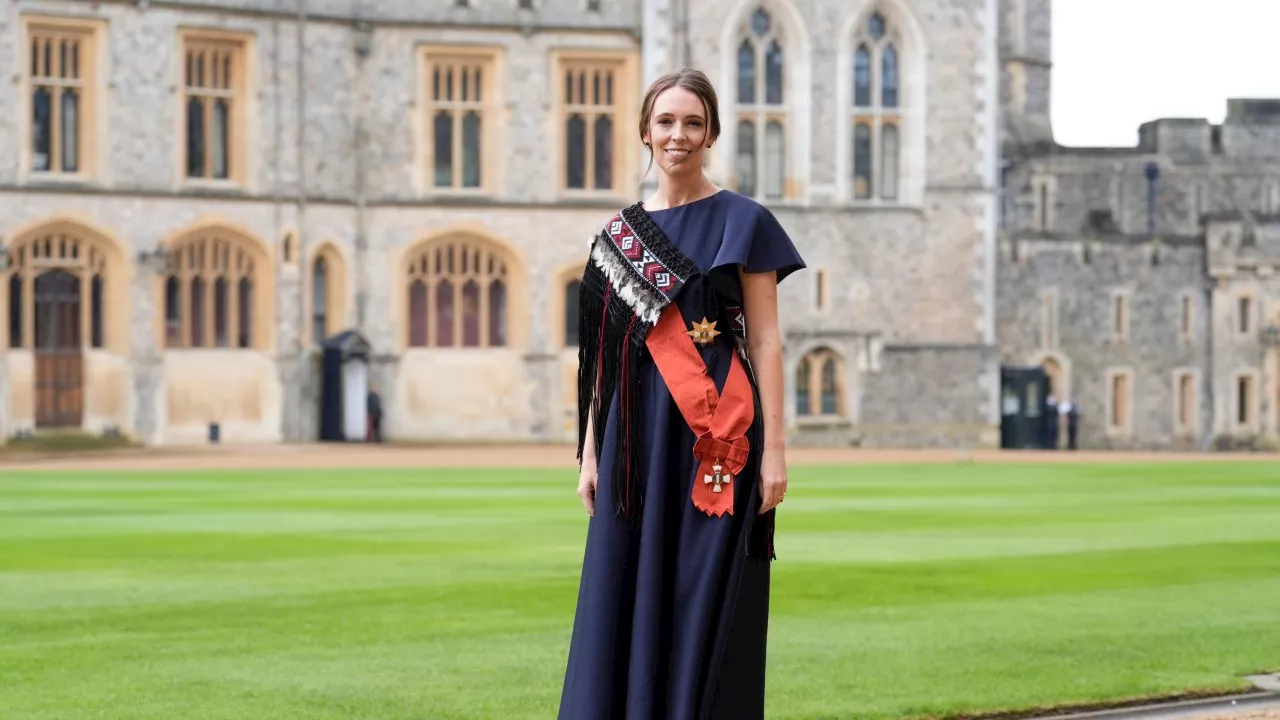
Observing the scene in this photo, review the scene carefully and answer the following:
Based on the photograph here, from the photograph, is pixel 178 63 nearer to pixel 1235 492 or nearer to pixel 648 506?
pixel 1235 492

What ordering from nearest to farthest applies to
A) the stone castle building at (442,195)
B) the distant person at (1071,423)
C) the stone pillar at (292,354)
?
1. the stone castle building at (442,195)
2. the stone pillar at (292,354)
3. the distant person at (1071,423)

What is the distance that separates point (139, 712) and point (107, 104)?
29117 millimetres

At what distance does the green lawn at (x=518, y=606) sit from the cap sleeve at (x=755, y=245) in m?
2.42

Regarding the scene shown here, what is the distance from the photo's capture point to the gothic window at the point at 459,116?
126 feet

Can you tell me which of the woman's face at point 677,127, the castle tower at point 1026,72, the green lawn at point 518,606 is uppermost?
the castle tower at point 1026,72

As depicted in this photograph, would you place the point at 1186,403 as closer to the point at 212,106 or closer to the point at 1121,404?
the point at 1121,404

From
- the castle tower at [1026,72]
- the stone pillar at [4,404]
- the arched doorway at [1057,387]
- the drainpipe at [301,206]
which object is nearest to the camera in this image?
the stone pillar at [4,404]

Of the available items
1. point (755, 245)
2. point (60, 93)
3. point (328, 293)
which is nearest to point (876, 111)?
point (328, 293)

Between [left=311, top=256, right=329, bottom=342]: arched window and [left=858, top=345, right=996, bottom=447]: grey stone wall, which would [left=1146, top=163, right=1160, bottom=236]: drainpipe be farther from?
[left=311, top=256, right=329, bottom=342]: arched window

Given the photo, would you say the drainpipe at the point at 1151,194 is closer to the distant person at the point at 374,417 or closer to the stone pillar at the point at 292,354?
the distant person at the point at 374,417

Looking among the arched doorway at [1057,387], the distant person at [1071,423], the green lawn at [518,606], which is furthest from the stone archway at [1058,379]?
the green lawn at [518,606]

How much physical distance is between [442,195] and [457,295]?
6.16 ft

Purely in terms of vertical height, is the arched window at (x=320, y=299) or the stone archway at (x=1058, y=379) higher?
the arched window at (x=320, y=299)

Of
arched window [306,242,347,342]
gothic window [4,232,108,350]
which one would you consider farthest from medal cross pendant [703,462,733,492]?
arched window [306,242,347,342]
